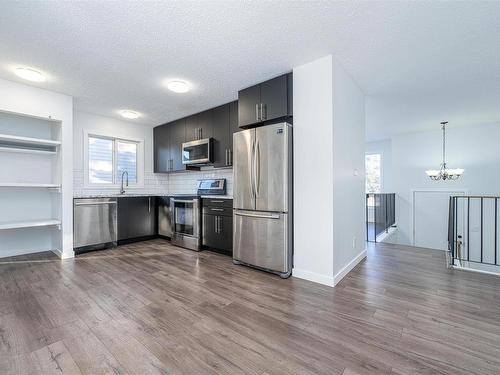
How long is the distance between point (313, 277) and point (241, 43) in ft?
8.50

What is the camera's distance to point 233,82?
3164 millimetres

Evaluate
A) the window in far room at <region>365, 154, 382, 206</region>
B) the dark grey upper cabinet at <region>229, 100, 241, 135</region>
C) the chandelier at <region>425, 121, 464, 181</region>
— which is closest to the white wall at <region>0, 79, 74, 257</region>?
the dark grey upper cabinet at <region>229, 100, 241, 135</region>

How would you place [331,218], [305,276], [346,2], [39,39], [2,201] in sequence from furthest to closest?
[2,201] → [305,276] → [331,218] → [39,39] → [346,2]

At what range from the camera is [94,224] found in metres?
3.93

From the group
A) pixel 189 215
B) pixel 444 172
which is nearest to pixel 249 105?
pixel 189 215

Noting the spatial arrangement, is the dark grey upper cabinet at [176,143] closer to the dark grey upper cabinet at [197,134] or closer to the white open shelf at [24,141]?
the dark grey upper cabinet at [197,134]

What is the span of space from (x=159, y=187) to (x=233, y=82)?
345 centimetres

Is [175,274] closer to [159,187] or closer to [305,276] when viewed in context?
[305,276]

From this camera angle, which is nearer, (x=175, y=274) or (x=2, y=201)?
(x=175, y=274)

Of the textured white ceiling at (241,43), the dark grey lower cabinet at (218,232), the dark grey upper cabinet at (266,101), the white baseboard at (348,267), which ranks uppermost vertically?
the textured white ceiling at (241,43)

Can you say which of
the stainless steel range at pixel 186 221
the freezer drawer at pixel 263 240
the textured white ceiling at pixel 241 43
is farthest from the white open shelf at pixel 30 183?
the freezer drawer at pixel 263 240

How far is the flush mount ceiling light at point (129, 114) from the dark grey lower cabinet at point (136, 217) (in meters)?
1.61

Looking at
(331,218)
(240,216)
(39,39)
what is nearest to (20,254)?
(39,39)

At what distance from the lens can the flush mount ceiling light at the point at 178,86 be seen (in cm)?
317
